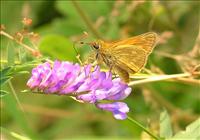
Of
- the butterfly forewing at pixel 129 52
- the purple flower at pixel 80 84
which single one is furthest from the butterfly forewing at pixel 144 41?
the purple flower at pixel 80 84

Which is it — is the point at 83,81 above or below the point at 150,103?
above

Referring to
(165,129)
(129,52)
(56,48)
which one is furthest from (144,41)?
(56,48)

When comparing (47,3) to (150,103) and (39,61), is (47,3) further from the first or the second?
(39,61)

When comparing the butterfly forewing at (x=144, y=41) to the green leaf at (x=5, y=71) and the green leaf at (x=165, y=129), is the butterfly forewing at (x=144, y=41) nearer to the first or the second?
the green leaf at (x=165, y=129)

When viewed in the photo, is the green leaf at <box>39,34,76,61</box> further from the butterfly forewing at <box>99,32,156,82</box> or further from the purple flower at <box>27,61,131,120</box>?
the purple flower at <box>27,61,131,120</box>

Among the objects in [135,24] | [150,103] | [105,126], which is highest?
[135,24]

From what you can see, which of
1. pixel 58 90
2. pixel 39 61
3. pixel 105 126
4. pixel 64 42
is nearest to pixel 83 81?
pixel 58 90

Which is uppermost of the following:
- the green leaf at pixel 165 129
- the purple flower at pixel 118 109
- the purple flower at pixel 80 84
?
the purple flower at pixel 80 84
